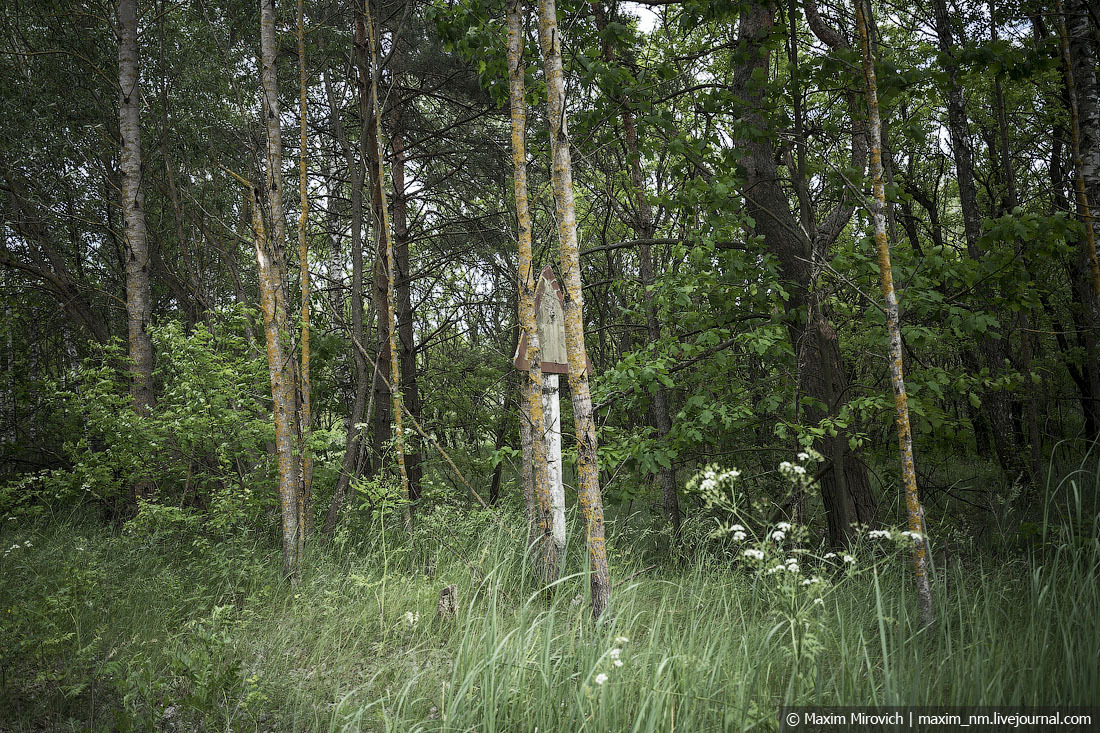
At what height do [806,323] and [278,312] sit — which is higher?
[278,312]

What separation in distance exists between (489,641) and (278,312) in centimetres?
360

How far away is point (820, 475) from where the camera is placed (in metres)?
5.12

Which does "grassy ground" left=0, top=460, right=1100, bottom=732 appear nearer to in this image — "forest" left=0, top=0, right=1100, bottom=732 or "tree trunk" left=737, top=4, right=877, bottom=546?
"forest" left=0, top=0, right=1100, bottom=732

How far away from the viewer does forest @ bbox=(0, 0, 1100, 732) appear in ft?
9.34

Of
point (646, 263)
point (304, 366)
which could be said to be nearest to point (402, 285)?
point (304, 366)

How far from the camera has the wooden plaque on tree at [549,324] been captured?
3949 mm

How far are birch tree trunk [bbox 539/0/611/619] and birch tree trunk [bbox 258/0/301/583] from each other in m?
2.41

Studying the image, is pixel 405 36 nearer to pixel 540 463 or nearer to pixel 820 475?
pixel 540 463

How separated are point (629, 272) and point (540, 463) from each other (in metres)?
8.94

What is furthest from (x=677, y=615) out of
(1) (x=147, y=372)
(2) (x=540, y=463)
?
(1) (x=147, y=372)

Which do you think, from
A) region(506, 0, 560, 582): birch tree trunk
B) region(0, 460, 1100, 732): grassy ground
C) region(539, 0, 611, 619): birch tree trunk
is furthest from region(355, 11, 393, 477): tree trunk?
region(539, 0, 611, 619): birch tree trunk

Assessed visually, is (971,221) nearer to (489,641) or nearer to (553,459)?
(553,459)

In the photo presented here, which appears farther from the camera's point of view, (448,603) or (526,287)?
(526,287)

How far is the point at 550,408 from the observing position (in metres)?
4.08
